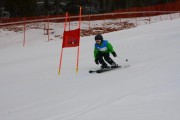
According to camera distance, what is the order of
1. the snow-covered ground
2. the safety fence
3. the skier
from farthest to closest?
the safety fence, the skier, the snow-covered ground

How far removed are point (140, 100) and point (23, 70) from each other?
7739 mm

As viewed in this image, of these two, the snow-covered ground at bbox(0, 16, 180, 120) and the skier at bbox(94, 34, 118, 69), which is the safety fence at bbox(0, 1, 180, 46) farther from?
the skier at bbox(94, 34, 118, 69)

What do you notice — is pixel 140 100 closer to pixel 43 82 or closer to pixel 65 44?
pixel 43 82

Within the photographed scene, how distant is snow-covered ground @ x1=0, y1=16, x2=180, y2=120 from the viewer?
247 inches

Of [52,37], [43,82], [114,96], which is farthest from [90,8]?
[114,96]

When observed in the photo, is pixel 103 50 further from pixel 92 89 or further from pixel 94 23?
pixel 94 23

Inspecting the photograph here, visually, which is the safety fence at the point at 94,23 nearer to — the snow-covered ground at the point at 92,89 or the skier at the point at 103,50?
the snow-covered ground at the point at 92,89

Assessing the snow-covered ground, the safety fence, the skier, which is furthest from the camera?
the safety fence

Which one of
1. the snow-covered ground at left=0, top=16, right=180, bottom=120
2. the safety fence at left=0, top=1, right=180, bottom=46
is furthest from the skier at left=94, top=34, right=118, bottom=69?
the safety fence at left=0, top=1, right=180, bottom=46

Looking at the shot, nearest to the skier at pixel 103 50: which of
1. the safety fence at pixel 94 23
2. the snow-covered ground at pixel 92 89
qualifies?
the snow-covered ground at pixel 92 89

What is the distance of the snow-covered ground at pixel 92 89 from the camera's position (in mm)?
6281

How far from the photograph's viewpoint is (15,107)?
8148mm

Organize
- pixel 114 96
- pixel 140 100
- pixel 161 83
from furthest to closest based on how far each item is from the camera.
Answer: pixel 161 83 < pixel 114 96 < pixel 140 100

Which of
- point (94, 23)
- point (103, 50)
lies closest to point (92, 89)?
point (103, 50)
